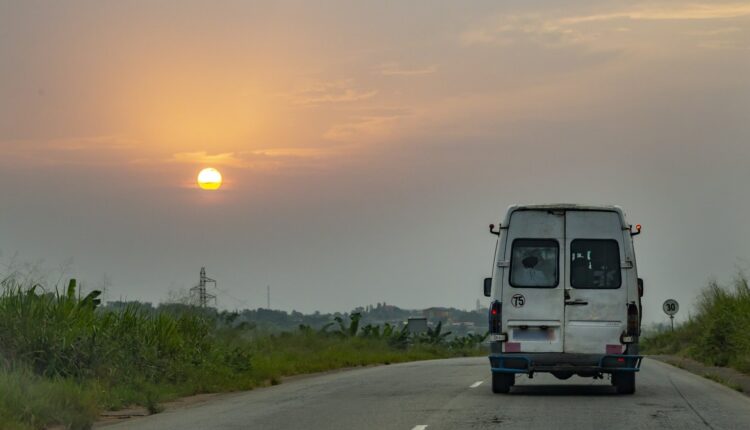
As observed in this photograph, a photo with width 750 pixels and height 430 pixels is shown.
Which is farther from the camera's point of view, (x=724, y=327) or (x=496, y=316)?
(x=724, y=327)

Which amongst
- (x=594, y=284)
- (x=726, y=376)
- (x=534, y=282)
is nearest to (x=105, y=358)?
(x=534, y=282)

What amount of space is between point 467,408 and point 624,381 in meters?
→ 3.74

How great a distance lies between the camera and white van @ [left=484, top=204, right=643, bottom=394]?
61.3 ft

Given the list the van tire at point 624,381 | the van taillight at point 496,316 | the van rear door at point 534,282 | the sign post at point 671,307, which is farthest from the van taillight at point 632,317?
the sign post at point 671,307

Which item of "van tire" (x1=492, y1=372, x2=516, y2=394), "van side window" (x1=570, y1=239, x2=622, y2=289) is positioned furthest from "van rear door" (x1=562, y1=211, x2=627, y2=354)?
"van tire" (x1=492, y1=372, x2=516, y2=394)

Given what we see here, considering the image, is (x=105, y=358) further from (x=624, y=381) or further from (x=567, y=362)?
(x=624, y=381)

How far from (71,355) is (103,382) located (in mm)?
748

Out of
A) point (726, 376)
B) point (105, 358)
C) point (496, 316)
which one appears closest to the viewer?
point (496, 316)

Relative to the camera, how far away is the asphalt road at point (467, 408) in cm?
1484

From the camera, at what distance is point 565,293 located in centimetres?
1888

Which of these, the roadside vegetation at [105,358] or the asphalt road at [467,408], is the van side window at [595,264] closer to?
the asphalt road at [467,408]

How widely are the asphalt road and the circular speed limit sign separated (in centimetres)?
3663

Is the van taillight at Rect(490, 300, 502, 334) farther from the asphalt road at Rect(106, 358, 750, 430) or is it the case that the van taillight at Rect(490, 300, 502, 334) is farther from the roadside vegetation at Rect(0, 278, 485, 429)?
the roadside vegetation at Rect(0, 278, 485, 429)

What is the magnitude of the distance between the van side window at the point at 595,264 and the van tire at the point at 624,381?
1.59 meters
